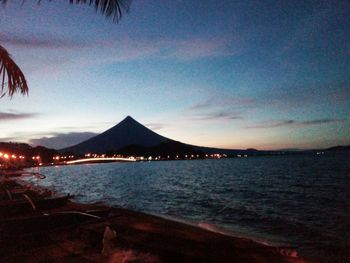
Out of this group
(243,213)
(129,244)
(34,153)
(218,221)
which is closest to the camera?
(129,244)

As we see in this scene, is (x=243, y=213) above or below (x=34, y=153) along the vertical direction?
below

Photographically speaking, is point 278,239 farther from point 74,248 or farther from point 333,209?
point 333,209

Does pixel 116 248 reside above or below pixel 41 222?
below

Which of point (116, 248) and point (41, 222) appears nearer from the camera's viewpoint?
point (116, 248)

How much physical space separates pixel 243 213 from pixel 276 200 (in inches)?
381

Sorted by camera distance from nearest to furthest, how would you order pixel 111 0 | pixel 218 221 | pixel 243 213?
1. pixel 111 0
2. pixel 218 221
3. pixel 243 213

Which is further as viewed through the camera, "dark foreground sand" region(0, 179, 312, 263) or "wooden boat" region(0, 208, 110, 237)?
"wooden boat" region(0, 208, 110, 237)

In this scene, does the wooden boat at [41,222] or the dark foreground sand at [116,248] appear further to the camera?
the wooden boat at [41,222]

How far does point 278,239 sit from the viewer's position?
51.2ft

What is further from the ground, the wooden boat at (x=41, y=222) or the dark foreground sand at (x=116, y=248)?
the wooden boat at (x=41, y=222)

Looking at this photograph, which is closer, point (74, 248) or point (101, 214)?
point (74, 248)

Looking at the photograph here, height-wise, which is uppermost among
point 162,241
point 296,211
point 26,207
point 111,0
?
point 111,0

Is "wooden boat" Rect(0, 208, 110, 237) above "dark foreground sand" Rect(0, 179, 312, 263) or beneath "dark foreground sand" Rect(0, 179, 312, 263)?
above

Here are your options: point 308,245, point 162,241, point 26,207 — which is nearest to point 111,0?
point 162,241
